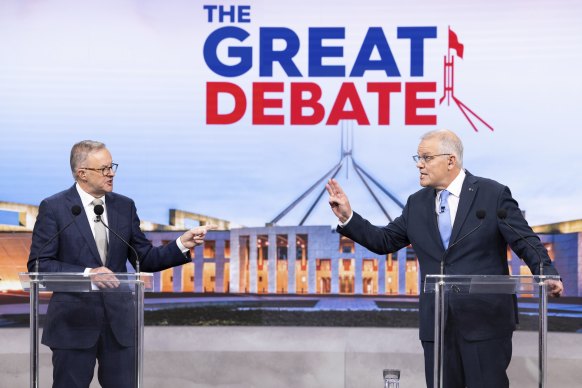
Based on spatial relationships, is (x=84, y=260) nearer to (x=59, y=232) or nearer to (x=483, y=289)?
(x=59, y=232)

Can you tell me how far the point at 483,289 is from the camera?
3123 millimetres

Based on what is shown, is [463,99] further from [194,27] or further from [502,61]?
[194,27]

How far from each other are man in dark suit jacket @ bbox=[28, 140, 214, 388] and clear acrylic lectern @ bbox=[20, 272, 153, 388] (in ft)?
0.06

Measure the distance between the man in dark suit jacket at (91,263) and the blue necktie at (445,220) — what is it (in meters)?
0.99

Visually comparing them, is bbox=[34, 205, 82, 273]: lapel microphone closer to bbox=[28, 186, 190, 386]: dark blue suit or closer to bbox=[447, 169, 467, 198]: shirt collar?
bbox=[28, 186, 190, 386]: dark blue suit

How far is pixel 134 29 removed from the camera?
18.6 feet

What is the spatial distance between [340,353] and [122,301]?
2.69 m

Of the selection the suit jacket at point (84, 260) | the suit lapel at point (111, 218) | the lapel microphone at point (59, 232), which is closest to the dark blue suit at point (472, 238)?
the suit jacket at point (84, 260)

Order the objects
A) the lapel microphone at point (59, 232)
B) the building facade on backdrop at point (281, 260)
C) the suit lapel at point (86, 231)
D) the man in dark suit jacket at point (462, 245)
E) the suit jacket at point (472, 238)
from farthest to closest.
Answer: the building facade on backdrop at point (281, 260) → the suit lapel at point (86, 231) → the suit jacket at point (472, 238) → the lapel microphone at point (59, 232) → the man in dark suit jacket at point (462, 245)

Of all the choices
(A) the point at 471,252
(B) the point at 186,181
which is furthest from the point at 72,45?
(A) the point at 471,252

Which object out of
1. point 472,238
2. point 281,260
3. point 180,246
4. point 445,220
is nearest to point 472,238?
point 472,238

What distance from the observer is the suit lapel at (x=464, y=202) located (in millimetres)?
3461

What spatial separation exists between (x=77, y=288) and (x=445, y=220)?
1.48m

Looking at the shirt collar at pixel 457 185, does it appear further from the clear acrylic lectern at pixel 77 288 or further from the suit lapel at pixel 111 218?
the suit lapel at pixel 111 218
